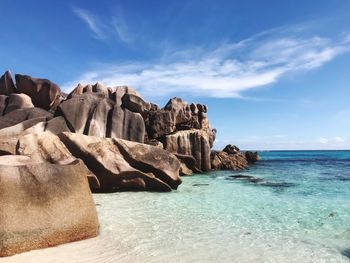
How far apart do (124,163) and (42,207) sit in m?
7.80

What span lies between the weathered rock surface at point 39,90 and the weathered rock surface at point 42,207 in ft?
63.4

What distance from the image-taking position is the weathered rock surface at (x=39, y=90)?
1025 inches

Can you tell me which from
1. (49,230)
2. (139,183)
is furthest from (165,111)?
(49,230)

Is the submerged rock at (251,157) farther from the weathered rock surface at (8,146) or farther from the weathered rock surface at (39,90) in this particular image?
the weathered rock surface at (8,146)

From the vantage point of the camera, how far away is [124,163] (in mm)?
15125

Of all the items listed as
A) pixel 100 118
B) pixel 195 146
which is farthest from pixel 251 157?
pixel 100 118

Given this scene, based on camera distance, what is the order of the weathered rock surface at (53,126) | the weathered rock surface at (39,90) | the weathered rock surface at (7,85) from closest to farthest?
the weathered rock surface at (53,126) < the weathered rock surface at (39,90) < the weathered rock surface at (7,85)

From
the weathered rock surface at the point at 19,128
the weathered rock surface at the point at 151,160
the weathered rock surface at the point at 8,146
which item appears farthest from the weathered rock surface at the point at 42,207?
the weathered rock surface at the point at 19,128

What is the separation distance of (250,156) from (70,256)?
47.3m

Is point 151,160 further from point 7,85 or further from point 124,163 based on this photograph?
point 7,85

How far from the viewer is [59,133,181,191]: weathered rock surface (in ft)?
47.1

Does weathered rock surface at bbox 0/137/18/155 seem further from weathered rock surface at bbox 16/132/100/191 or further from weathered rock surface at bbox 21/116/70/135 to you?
weathered rock surface at bbox 21/116/70/135

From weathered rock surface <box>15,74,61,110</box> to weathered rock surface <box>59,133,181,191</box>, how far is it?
12.3m

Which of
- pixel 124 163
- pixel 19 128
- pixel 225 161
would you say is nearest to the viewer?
pixel 124 163
